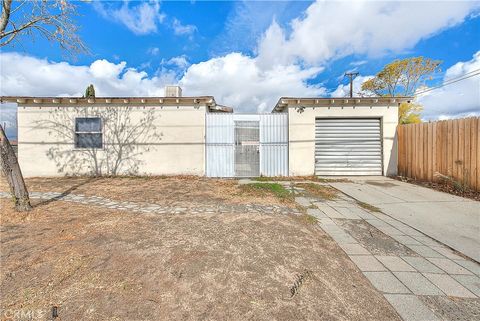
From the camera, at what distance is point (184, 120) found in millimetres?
8766

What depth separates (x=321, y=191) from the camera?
6309 mm

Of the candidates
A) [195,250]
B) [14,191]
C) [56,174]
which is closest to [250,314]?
[195,250]

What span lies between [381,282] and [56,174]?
11.0 metres

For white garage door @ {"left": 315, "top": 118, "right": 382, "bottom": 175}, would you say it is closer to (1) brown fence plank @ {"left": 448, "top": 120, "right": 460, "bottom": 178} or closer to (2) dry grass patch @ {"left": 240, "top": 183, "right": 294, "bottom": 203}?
(1) brown fence plank @ {"left": 448, "top": 120, "right": 460, "bottom": 178}

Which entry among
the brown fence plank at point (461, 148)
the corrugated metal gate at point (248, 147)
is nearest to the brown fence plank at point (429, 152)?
the brown fence plank at point (461, 148)

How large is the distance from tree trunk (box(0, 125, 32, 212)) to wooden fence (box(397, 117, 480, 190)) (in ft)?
34.3

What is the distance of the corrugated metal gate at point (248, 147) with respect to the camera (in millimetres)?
8680

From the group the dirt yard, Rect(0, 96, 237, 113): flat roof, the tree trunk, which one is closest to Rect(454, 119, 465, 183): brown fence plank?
the dirt yard

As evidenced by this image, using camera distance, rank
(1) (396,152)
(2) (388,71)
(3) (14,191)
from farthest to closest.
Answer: (2) (388,71)
(1) (396,152)
(3) (14,191)

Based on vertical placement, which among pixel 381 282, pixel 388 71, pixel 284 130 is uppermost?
pixel 388 71

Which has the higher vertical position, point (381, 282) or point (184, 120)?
point (184, 120)

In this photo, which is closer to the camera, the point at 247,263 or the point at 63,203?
the point at 247,263

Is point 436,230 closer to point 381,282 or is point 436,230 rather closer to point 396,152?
point 381,282

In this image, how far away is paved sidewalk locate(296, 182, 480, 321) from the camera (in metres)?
1.85
